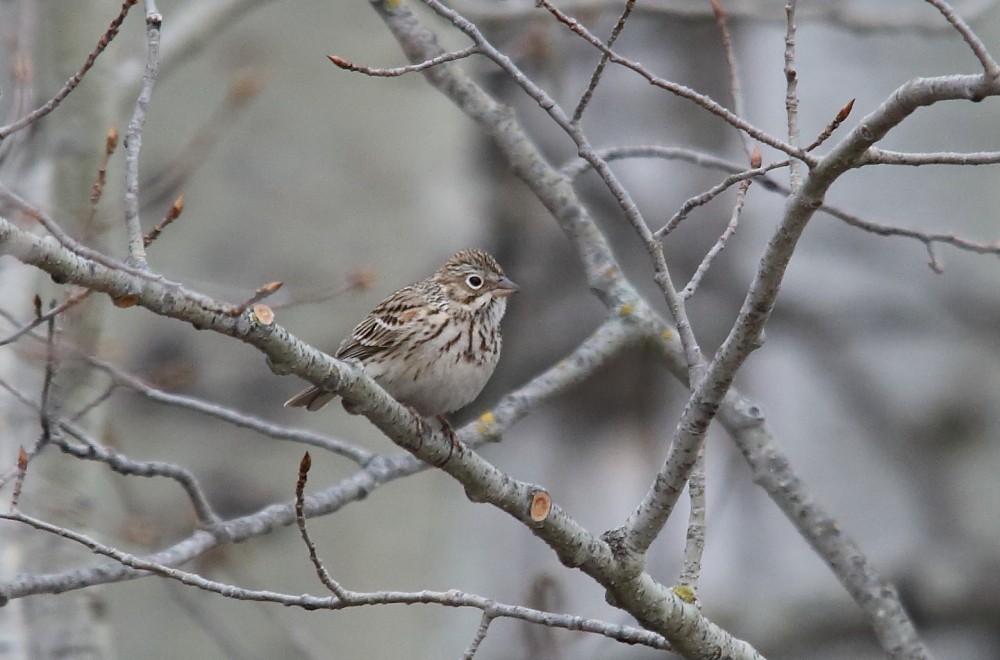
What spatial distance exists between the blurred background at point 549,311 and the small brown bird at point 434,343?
53.0 inches

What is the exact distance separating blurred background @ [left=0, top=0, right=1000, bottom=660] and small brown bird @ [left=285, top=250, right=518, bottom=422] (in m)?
1.35

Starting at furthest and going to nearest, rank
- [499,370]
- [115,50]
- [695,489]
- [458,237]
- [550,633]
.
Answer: [499,370] → [458,237] → [115,50] → [550,633] → [695,489]

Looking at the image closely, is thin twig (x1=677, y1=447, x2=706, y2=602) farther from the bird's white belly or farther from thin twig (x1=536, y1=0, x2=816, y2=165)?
the bird's white belly

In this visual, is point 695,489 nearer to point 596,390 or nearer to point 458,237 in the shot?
point 458,237

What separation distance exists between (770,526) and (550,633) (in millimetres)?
2564

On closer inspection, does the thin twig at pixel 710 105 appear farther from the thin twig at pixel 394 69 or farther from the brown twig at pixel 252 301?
the brown twig at pixel 252 301

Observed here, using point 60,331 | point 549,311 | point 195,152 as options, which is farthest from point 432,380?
point 549,311

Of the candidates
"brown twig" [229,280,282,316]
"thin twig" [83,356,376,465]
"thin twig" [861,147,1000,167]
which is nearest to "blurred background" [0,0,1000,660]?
"thin twig" [83,356,376,465]

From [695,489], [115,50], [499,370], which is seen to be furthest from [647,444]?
[695,489]

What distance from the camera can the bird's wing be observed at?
15.7ft

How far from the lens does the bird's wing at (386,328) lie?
477cm

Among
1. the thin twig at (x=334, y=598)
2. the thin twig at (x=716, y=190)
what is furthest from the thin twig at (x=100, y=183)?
the thin twig at (x=716, y=190)

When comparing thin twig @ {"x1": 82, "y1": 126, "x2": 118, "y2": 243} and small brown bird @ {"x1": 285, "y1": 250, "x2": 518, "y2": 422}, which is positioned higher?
small brown bird @ {"x1": 285, "y1": 250, "x2": 518, "y2": 422}

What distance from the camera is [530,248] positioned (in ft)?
29.6
